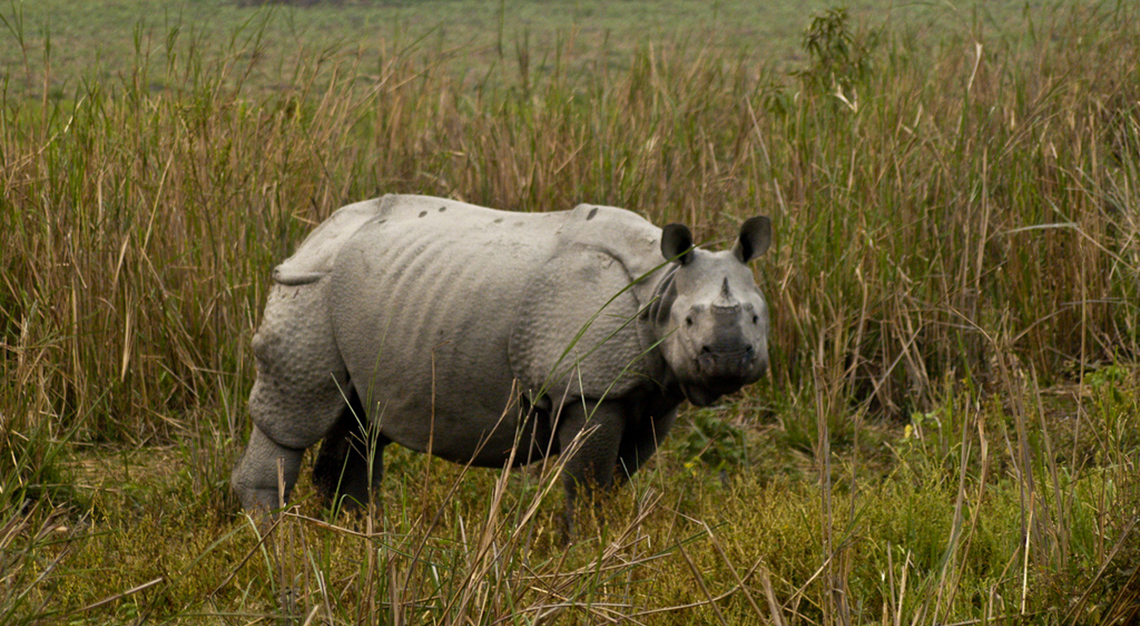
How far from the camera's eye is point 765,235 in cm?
306

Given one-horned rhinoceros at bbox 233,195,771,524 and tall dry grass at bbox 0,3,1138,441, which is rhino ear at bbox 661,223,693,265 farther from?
tall dry grass at bbox 0,3,1138,441

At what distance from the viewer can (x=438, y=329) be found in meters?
3.19

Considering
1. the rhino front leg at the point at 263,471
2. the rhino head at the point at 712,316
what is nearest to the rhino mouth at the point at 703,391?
the rhino head at the point at 712,316

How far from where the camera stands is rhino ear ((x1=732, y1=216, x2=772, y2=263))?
3029 mm

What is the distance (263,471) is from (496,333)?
0.87 metres

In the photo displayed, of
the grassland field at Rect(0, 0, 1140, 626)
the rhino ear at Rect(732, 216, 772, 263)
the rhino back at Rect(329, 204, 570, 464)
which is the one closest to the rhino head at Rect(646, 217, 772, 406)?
the rhino ear at Rect(732, 216, 772, 263)

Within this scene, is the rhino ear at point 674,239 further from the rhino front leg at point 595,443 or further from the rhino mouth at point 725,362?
the rhino front leg at point 595,443

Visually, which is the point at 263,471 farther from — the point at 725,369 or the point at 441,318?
the point at 725,369

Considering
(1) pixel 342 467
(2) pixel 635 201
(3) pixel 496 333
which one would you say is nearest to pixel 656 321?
(3) pixel 496 333

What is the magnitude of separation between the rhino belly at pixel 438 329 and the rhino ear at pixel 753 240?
21.7 inches

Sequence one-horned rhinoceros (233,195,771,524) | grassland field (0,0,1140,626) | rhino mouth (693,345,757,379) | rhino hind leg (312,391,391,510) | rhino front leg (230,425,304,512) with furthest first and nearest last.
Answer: rhino hind leg (312,391,391,510)
rhino front leg (230,425,304,512)
grassland field (0,0,1140,626)
one-horned rhinoceros (233,195,771,524)
rhino mouth (693,345,757,379)

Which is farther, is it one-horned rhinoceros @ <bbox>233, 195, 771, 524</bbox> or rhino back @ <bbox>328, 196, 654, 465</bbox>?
rhino back @ <bbox>328, 196, 654, 465</bbox>

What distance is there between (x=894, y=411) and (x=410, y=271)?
228 cm

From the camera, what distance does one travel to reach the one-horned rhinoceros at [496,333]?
295 cm
